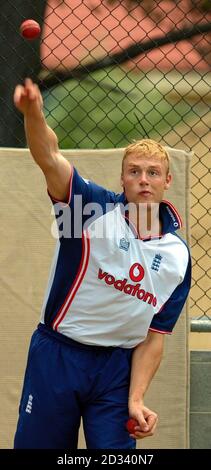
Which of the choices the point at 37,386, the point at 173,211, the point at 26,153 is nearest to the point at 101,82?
the point at 26,153

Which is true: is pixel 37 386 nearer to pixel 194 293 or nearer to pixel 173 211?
pixel 173 211

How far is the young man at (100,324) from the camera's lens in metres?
4.20

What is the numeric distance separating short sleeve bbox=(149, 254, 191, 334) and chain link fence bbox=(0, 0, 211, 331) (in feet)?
Result: 6.00

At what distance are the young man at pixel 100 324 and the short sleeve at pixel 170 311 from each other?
0.06m

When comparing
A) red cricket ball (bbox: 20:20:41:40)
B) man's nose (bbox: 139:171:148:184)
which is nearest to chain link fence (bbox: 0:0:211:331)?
red cricket ball (bbox: 20:20:41:40)

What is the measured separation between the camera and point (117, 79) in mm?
7309

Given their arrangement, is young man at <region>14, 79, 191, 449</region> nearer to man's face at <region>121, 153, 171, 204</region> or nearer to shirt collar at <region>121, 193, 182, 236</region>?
man's face at <region>121, 153, 171, 204</region>

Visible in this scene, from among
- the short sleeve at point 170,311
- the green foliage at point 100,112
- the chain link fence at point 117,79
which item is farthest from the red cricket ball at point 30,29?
the green foliage at point 100,112

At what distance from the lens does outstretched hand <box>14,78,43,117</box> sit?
3721 millimetres

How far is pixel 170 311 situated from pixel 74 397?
539mm

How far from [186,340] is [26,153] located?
1345mm

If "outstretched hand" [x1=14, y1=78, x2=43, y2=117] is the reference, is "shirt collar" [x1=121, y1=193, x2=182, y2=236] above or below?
below

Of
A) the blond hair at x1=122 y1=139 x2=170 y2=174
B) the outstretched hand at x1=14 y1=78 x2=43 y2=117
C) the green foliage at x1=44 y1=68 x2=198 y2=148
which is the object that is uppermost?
the green foliage at x1=44 y1=68 x2=198 y2=148

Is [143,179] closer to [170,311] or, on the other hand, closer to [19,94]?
[170,311]
